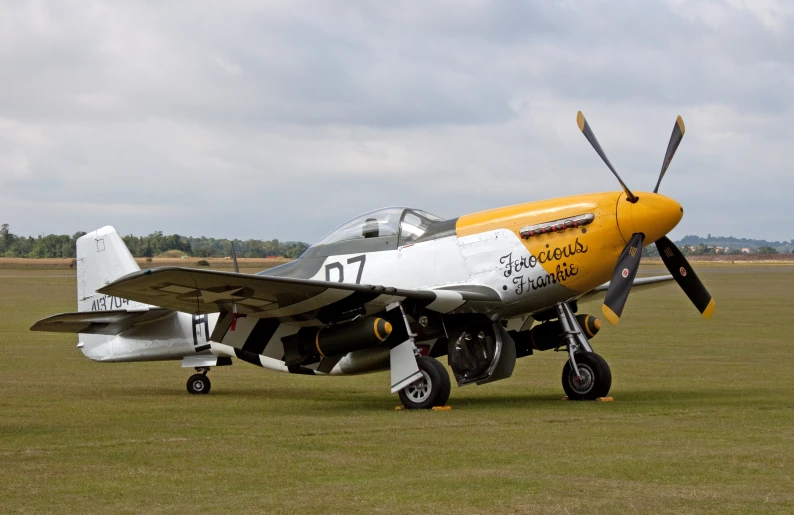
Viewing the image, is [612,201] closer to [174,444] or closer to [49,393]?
[174,444]

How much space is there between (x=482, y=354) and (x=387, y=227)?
1951 mm

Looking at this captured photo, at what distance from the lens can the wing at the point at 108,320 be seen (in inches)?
563

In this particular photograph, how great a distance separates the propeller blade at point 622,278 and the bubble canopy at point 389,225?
2.53m

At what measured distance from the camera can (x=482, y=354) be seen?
13.2m

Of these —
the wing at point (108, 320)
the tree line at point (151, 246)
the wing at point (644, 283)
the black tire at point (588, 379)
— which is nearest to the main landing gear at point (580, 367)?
the black tire at point (588, 379)

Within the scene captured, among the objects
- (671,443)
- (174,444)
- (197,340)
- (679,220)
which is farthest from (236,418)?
(679,220)

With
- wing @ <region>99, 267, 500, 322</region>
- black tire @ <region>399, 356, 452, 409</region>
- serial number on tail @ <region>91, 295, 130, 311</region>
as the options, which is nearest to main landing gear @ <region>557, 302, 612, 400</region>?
wing @ <region>99, 267, 500, 322</region>

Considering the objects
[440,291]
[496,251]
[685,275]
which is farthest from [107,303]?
[685,275]

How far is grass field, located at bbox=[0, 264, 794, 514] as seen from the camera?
6801 millimetres

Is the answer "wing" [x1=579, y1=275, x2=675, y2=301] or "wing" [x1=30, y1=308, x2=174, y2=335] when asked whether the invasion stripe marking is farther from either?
"wing" [x1=579, y1=275, x2=675, y2=301]

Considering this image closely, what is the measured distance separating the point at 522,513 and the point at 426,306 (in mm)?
6153

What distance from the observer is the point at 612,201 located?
1205 cm

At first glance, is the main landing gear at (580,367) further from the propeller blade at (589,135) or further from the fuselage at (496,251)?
the propeller blade at (589,135)

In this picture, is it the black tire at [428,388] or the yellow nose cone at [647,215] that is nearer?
the yellow nose cone at [647,215]
